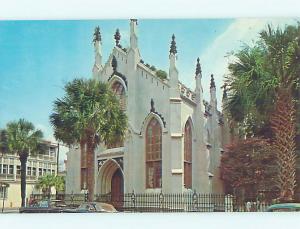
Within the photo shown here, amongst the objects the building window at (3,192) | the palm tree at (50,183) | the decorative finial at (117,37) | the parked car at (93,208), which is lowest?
the parked car at (93,208)

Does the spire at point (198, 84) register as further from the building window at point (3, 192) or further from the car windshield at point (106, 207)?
the building window at point (3, 192)

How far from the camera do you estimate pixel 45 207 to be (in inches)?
398

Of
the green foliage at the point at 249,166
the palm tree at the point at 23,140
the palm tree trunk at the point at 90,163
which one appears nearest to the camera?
the palm tree at the point at 23,140

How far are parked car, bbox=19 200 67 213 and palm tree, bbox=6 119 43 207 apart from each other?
12cm

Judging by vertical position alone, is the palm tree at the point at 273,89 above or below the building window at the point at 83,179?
above

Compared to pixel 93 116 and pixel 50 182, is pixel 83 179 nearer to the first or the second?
pixel 50 182

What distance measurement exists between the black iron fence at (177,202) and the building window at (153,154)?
224 millimetres

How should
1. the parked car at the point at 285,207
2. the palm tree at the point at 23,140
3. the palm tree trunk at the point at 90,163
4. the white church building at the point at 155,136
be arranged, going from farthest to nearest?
1. the palm tree trunk at the point at 90,163
2. the white church building at the point at 155,136
3. the palm tree at the point at 23,140
4. the parked car at the point at 285,207

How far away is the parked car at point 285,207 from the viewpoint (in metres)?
9.98

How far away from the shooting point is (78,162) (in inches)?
411

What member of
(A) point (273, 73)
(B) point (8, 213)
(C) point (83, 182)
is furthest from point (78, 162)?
(A) point (273, 73)

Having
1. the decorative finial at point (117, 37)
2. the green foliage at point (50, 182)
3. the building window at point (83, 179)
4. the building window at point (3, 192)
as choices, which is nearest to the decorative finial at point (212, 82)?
the decorative finial at point (117, 37)

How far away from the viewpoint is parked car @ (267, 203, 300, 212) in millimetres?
9984

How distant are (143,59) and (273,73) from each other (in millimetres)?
1966
